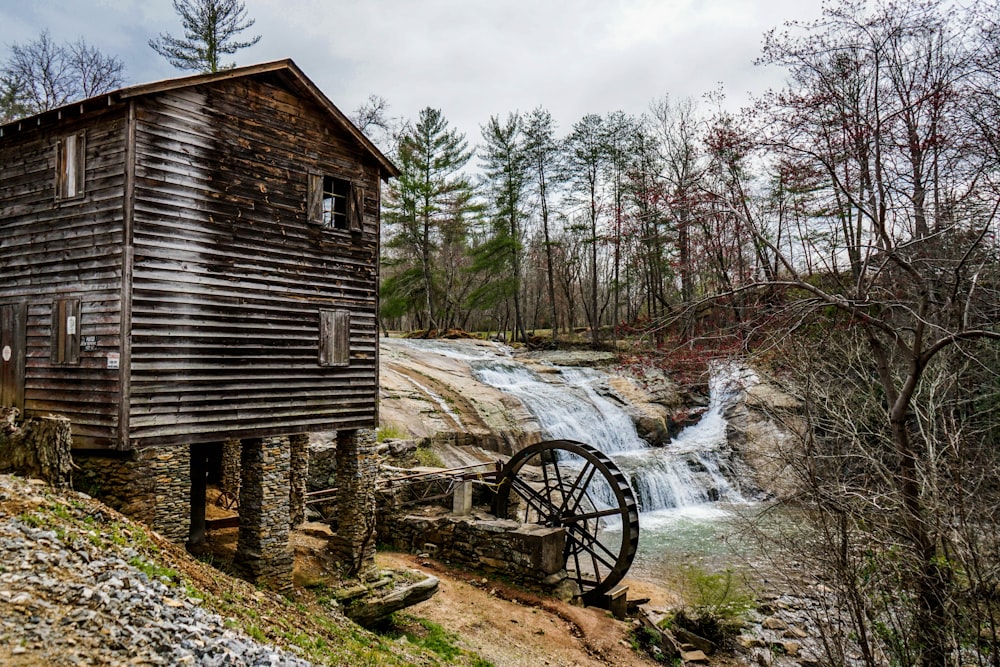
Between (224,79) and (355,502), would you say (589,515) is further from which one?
(224,79)

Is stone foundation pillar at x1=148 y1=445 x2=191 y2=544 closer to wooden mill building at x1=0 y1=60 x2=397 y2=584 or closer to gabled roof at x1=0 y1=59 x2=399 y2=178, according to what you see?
wooden mill building at x1=0 y1=60 x2=397 y2=584

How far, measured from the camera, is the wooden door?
9953mm

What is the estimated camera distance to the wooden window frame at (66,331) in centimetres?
929

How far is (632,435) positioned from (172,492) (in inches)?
643

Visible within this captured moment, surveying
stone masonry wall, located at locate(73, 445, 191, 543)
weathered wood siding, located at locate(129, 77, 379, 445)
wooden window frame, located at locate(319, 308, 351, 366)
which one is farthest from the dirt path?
stone masonry wall, located at locate(73, 445, 191, 543)

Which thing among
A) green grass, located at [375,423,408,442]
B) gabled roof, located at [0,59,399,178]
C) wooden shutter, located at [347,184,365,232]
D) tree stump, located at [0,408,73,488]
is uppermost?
gabled roof, located at [0,59,399,178]

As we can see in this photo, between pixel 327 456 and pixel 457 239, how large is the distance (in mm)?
24279

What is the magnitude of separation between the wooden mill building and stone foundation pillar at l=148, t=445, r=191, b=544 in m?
0.14

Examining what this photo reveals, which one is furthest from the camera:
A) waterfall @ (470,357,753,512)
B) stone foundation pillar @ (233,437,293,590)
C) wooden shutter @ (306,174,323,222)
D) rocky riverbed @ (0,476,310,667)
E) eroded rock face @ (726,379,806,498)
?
eroded rock face @ (726,379,806,498)

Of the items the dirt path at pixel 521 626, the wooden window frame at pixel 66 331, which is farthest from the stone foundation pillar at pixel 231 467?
the wooden window frame at pixel 66 331

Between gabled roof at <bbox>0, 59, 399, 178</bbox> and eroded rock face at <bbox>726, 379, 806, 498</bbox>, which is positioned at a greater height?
gabled roof at <bbox>0, 59, 399, 178</bbox>

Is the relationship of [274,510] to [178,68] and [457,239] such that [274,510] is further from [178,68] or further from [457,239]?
[457,239]

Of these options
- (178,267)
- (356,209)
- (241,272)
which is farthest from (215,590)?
(356,209)

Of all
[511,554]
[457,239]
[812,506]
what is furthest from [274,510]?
[457,239]
